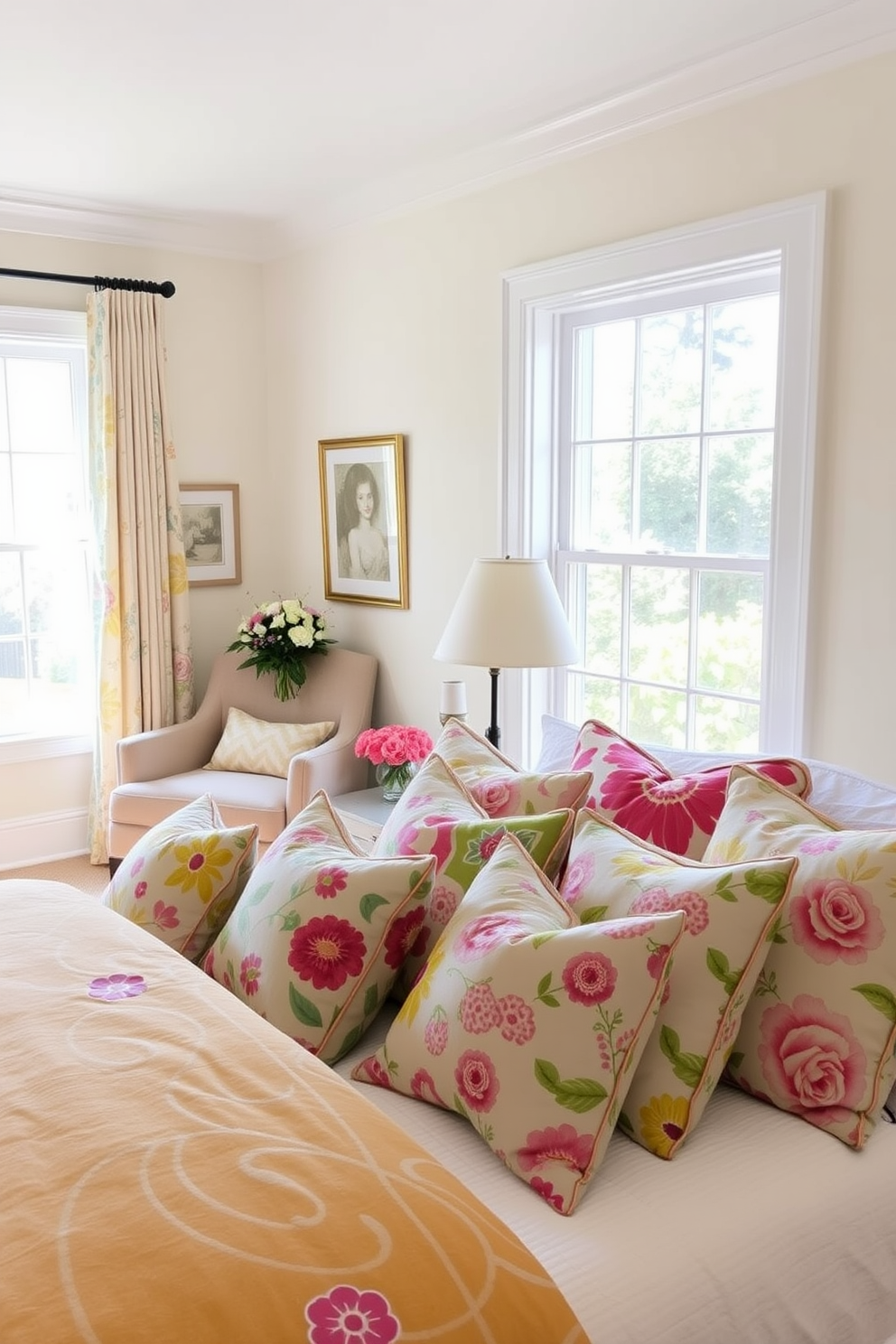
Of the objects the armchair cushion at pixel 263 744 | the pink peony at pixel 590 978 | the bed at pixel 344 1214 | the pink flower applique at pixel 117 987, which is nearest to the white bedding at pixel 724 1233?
the bed at pixel 344 1214

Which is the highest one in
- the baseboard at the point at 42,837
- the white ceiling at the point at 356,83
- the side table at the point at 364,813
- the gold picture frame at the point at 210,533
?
the white ceiling at the point at 356,83

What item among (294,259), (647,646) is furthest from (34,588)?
(647,646)

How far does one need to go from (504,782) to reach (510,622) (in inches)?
33.0

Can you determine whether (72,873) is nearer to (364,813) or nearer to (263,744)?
(263,744)

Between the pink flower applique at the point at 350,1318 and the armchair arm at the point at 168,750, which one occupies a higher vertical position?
the pink flower applique at the point at 350,1318

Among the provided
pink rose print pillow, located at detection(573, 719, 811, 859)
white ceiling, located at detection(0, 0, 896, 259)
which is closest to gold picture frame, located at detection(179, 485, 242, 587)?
white ceiling, located at detection(0, 0, 896, 259)

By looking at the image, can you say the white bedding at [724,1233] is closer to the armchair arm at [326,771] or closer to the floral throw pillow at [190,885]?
the floral throw pillow at [190,885]

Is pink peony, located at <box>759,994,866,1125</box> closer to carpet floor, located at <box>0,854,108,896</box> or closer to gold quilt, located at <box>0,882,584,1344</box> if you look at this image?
gold quilt, located at <box>0,882,584,1344</box>

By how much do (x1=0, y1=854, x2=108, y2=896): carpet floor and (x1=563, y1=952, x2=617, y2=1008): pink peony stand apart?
10.7 ft

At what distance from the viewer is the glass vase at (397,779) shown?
3762 mm

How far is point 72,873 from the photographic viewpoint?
4566mm

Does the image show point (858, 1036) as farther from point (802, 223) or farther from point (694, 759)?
point (802, 223)

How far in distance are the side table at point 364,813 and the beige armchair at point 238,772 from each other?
0.17 metres

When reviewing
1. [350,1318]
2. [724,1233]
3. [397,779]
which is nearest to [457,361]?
[397,779]
